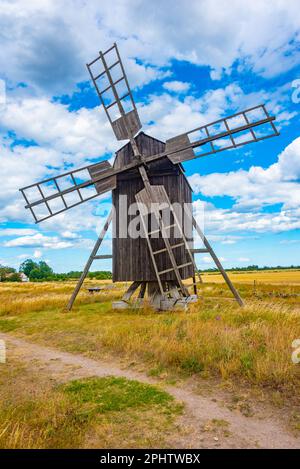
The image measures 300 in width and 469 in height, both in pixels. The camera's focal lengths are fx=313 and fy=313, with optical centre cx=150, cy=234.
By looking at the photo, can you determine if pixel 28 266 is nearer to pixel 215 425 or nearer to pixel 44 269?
pixel 44 269

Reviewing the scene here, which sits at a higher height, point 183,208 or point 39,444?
point 183,208

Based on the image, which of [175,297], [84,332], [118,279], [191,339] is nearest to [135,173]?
[118,279]

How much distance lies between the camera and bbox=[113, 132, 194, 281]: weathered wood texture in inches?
523

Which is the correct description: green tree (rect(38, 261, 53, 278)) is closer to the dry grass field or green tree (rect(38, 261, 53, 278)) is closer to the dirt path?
the dry grass field

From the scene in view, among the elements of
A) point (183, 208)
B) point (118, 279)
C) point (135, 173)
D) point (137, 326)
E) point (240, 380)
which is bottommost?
point (240, 380)

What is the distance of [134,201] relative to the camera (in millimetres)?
13602

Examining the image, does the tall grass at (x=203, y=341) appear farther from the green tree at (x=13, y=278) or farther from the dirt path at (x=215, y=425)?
the green tree at (x=13, y=278)

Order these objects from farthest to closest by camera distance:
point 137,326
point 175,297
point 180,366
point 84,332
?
1. point 175,297
2. point 84,332
3. point 137,326
4. point 180,366

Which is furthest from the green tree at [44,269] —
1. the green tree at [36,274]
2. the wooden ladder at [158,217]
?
the wooden ladder at [158,217]

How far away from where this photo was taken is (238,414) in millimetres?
4406

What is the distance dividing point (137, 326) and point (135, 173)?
6914 millimetres

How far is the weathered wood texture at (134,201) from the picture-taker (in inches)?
523

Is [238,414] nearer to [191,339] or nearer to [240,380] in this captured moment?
[240,380]

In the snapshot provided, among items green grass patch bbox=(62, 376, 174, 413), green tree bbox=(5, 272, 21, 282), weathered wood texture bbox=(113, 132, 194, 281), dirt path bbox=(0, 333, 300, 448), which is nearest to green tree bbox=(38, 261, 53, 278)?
green tree bbox=(5, 272, 21, 282)
